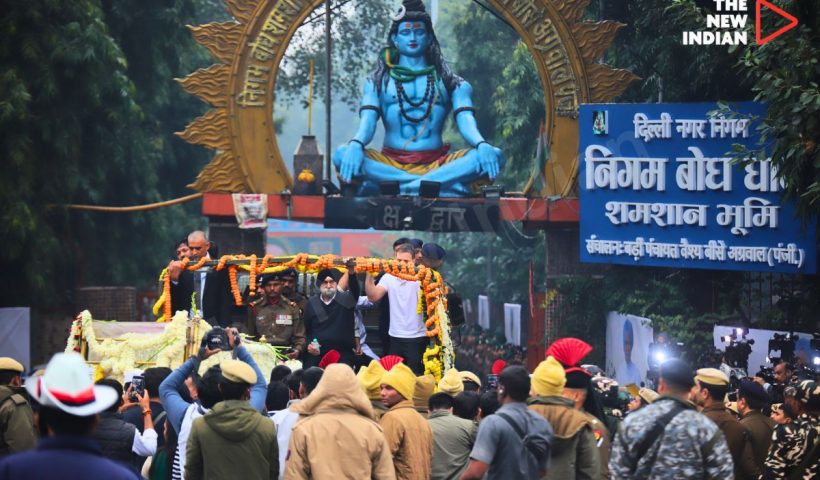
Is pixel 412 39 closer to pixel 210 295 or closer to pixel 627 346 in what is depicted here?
pixel 627 346

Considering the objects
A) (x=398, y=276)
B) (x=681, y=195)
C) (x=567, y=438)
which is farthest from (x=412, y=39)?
(x=567, y=438)

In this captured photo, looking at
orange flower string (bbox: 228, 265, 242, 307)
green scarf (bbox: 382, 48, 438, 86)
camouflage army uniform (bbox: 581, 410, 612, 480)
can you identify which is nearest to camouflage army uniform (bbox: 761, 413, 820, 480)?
camouflage army uniform (bbox: 581, 410, 612, 480)

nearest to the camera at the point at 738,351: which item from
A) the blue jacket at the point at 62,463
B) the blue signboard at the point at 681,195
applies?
the blue signboard at the point at 681,195

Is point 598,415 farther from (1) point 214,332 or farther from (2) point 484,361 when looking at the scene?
(2) point 484,361

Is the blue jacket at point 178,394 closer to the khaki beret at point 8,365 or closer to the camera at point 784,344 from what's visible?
the khaki beret at point 8,365

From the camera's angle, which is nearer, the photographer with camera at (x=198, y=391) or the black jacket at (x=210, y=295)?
the photographer with camera at (x=198, y=391)

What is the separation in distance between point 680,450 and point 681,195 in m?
13.4

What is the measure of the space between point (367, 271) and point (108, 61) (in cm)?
1102

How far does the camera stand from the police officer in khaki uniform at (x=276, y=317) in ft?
47.4

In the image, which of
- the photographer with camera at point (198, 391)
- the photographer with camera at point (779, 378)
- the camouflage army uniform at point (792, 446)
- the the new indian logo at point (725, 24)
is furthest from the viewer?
the the new indian logo at point (725, 24)

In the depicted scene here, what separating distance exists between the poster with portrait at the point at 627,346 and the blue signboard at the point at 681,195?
99 centimetres

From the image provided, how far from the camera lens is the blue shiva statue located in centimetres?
2261

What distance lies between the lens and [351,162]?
22.5 meters

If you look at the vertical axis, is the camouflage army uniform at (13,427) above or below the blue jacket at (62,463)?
below
